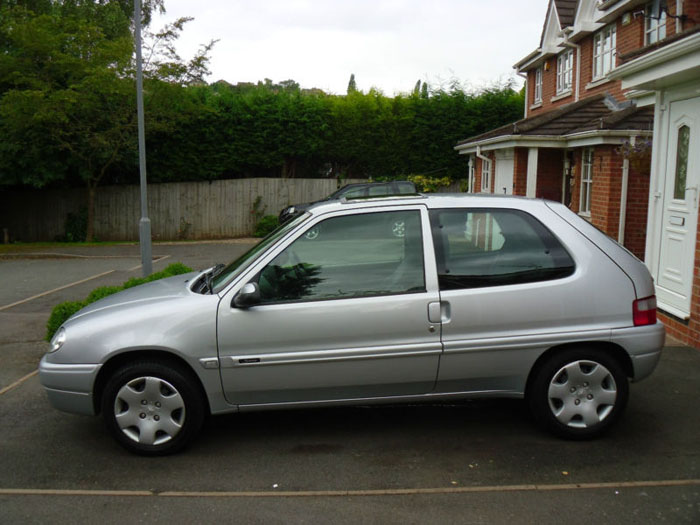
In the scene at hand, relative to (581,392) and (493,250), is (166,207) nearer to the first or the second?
(493,250)

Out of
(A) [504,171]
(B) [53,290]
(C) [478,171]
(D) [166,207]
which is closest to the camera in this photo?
(B) [53,290]

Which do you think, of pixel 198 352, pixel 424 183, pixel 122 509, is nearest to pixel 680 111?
pixel 198 352

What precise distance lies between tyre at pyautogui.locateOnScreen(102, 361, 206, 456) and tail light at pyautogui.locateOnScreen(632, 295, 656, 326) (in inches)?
119

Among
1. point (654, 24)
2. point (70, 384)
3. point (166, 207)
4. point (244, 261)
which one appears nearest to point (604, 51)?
point (654, 24)

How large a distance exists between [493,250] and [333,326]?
1.25 meters

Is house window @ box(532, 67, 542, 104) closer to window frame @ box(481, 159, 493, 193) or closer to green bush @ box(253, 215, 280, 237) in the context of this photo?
window frame @ box(481, 159, 493, 193)

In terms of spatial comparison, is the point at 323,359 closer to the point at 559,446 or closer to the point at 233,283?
the point at 233,283

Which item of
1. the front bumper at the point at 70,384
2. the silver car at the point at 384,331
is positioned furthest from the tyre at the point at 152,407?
the front bumper at the point at 70,384

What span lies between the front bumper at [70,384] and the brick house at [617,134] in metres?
5.80

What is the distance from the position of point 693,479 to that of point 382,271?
2.31 m

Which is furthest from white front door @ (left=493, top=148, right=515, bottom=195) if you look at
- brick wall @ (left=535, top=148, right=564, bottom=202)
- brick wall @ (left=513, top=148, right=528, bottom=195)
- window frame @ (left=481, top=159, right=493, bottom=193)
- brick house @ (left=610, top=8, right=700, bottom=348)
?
brick house @ (left=610, top=8, right=700, bottom=348)

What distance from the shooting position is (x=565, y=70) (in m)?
19.1

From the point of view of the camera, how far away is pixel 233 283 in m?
4.80

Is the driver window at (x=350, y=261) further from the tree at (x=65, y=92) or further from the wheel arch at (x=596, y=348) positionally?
the tree at (x=65, y=92)
